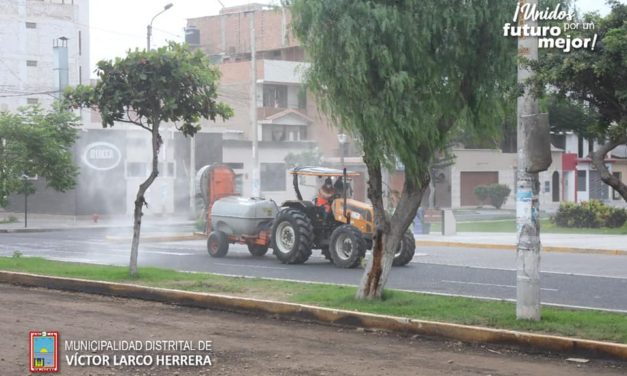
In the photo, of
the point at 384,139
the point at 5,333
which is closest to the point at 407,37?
the point at 384,139

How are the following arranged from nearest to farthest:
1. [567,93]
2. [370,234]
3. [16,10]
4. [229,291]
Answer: [567,93], [229,291], [370,234], [16,10]

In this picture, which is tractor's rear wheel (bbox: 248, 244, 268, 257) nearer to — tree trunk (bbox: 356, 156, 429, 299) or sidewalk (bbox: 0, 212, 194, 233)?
tree trunk (bbox: 356, 156, 429, 299)

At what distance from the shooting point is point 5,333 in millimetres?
11078

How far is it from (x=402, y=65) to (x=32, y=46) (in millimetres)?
57987

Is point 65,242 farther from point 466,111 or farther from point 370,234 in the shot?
point 466,111

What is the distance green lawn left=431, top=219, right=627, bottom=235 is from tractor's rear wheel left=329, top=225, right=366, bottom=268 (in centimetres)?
1516

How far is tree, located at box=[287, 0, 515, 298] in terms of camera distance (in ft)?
38.7

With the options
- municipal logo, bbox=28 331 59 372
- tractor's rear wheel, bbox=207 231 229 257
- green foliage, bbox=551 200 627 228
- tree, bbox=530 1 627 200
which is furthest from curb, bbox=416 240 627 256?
municipal logo, bbox=28 331 59 372

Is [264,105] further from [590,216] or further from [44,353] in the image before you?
[44,353]

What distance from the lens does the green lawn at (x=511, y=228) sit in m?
34.3

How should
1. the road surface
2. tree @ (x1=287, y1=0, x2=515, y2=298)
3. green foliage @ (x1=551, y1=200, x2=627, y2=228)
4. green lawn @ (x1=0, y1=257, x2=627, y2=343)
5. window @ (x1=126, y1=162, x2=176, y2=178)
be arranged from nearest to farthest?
the road surface < green lawn @ (x1=0, y1=257, x2=627, y2=343) < tree @ (x1=287, y1=0, x2=515, y2=298) < green foliage @ (x1=551, y1=200, x2=627, y2=228) < window @ (x1=126, y1=162, x2=176, y2=178)

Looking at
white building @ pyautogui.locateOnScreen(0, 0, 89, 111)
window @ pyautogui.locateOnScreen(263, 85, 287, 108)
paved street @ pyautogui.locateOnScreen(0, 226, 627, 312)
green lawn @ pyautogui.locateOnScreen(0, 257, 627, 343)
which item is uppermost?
white building @ pyautogui.locateOnScreen(0, 0, 89, 111)

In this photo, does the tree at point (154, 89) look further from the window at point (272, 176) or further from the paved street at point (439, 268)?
the window at point (272, 176)

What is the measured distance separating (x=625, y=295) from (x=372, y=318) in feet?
18.2
